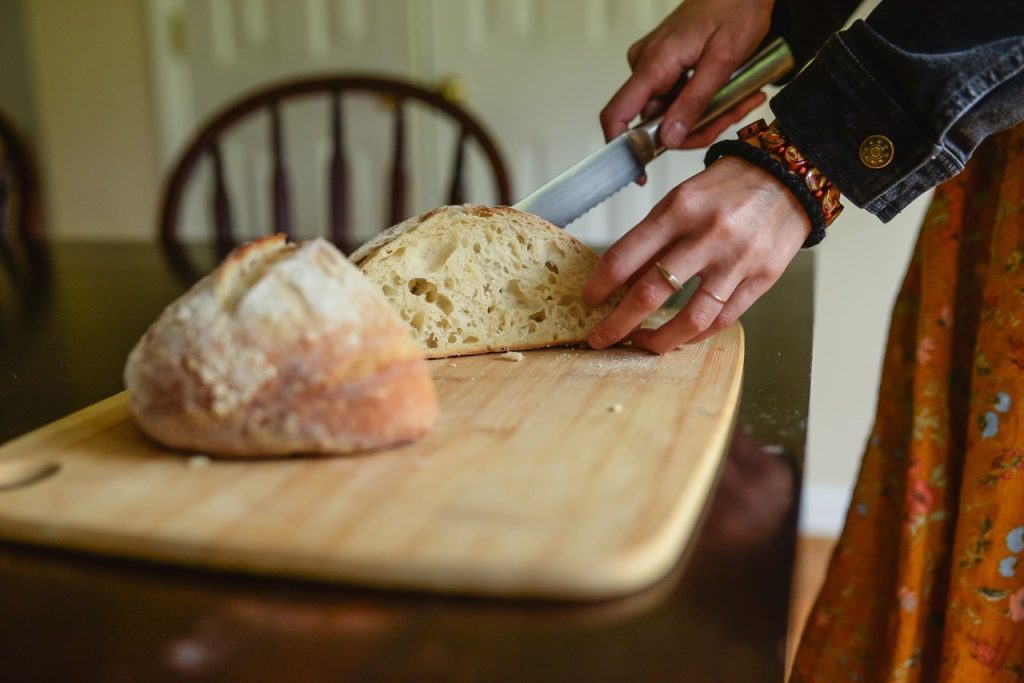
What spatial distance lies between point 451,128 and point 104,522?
2.06 metres

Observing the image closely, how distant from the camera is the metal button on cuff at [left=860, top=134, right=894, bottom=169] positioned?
653 millimetres

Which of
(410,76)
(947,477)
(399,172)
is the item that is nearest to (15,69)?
(410,76)

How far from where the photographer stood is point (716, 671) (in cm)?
31

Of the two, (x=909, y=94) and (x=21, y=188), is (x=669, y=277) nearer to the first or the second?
(x=909, y=94)

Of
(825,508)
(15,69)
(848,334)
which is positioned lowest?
(825,508)

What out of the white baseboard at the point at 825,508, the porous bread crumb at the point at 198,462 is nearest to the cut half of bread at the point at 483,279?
the porous bread crumb at the point at 198,462

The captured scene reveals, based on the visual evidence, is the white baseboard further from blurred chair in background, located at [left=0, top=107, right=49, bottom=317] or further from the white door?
blurred chair in background, located at [left=0, top=107, right=49, bottom=317]

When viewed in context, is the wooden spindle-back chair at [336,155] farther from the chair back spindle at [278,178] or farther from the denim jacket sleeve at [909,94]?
the denim jacket sleeve at [909,94]

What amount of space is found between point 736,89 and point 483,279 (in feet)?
1.31

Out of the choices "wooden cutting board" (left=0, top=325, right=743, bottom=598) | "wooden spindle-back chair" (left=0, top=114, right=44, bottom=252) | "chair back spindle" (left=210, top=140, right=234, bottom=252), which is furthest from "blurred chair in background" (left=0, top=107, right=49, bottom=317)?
"wooden cutting board" (left=0, top=325, right=743, bottom=598)

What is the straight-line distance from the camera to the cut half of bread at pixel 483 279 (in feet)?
2.53

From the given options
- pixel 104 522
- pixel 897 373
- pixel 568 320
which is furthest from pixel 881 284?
pixel 104 522

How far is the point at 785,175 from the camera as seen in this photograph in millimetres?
667

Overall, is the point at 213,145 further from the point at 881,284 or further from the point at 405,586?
the point at 405,586
